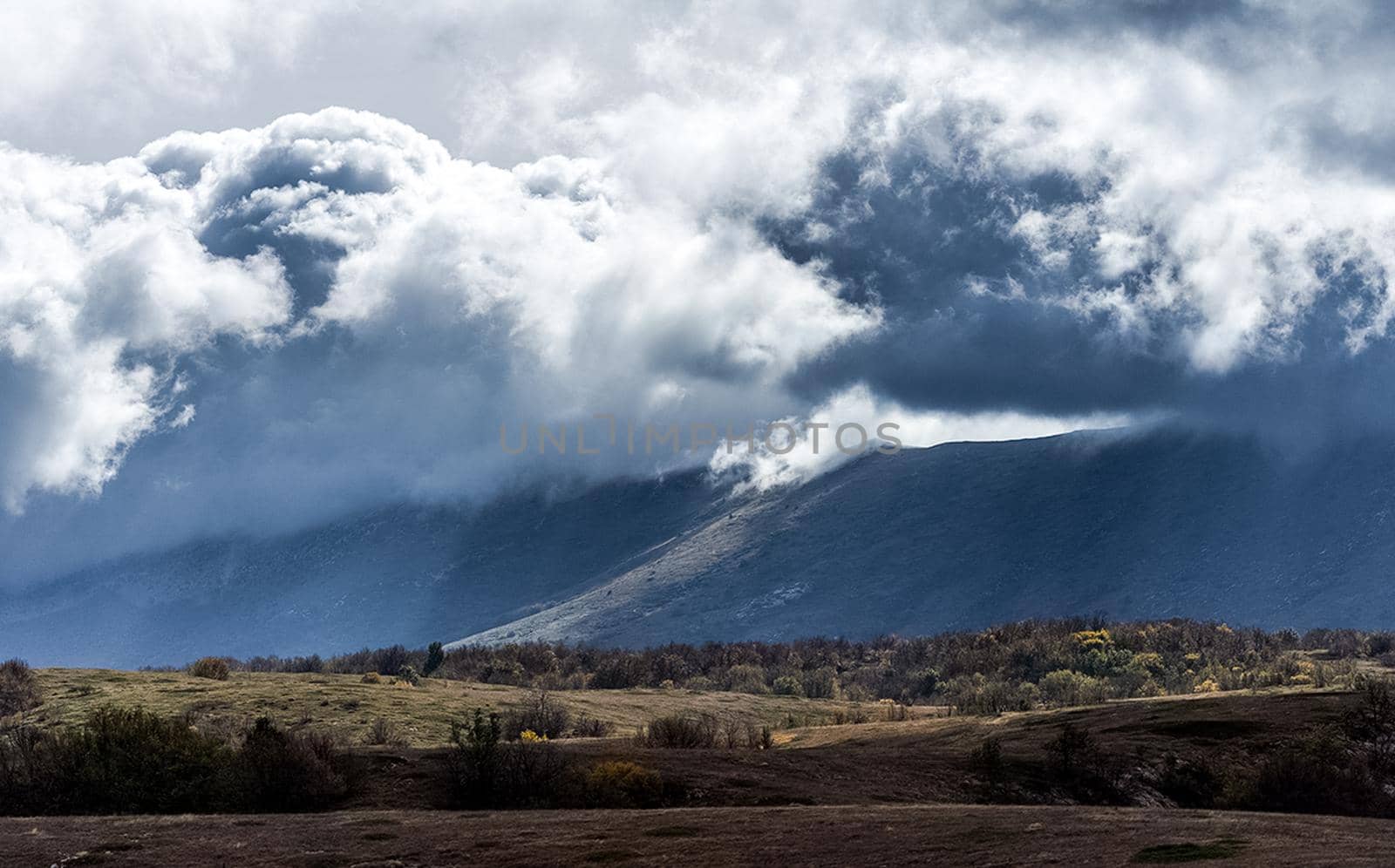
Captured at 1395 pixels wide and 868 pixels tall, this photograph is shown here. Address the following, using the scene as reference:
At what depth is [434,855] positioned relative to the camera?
26.5 metres

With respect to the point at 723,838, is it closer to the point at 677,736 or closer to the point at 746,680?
the point at 677,736

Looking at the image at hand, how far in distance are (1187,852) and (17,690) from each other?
1897 inches

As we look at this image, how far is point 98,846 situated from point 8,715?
101 feet

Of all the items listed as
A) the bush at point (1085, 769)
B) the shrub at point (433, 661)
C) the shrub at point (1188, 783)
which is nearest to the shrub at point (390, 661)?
the shrub at point (433, 661)

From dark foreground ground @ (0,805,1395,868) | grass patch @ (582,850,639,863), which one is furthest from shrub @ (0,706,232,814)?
grass patch @ (582,850,639,863)

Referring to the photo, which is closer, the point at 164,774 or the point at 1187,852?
the point at 1187,852

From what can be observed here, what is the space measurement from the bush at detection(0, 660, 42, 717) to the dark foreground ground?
26.8m

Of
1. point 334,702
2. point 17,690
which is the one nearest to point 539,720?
point 334,702

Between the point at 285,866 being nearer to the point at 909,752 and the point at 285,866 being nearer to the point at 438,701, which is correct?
the point at 909,752

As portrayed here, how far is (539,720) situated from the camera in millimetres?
53344

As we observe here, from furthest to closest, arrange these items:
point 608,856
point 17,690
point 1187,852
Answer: point 17,690, point 608,856, point 1187,852

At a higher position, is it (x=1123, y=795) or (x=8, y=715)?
(x=8, y=715)

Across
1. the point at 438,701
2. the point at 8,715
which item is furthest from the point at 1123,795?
the point at 8,715

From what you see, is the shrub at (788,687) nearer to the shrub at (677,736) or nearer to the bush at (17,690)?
the bush at (17,690)
